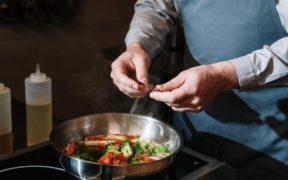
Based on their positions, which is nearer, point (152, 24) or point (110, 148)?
point (110, 148)

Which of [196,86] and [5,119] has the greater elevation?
[196,86]

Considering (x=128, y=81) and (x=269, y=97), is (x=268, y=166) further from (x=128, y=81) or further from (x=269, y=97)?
(x=128, y=81)

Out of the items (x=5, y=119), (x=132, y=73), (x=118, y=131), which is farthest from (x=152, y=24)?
(x=5, y=119)

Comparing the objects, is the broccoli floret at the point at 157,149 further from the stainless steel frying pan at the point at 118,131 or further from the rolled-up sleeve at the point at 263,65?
the rolled-up sleeve at the point at 263,65

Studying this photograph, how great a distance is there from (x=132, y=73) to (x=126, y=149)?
7.8 inches

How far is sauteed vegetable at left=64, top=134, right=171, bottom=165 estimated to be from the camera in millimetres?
903

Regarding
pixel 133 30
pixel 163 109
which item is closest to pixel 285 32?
pixel 133 30

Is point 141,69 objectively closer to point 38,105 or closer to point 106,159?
point 106,159

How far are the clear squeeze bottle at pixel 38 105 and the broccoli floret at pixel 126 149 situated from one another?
12.9 inches

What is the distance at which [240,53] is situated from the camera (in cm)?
111

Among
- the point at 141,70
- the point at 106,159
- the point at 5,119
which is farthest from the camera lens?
the point at 5,119

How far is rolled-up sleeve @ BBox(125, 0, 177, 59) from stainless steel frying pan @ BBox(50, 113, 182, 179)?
0.72ft

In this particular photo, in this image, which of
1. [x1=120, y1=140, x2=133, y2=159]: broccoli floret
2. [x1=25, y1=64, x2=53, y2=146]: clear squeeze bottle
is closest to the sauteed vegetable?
[x1=120, y1=140, x2=133, y2=159]: broccoli floret

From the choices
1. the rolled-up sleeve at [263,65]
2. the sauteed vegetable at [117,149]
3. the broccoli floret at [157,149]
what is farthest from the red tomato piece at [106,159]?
the rolled-up sleeve at [263,65]
